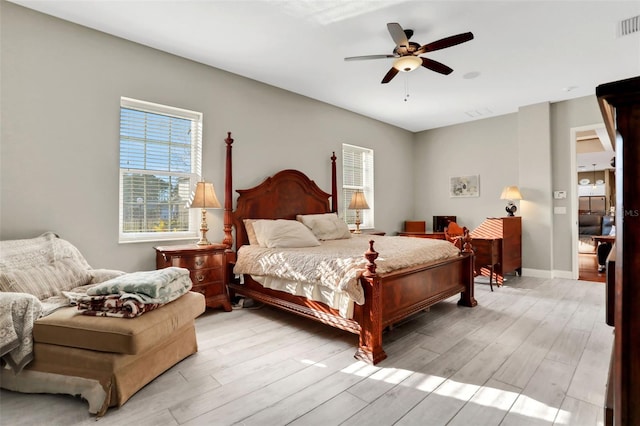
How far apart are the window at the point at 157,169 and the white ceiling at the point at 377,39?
2.44 feet

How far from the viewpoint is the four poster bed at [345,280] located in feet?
7.46

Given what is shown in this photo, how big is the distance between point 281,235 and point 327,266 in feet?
3.59

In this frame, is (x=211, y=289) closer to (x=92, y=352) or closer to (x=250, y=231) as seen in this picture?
(x=250, y=231)

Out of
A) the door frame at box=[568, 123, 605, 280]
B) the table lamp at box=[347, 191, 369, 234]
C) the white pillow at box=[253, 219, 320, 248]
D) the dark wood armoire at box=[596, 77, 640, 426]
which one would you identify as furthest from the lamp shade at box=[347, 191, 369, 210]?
the dark wood armoire at box=[596, 77, 640, 426]

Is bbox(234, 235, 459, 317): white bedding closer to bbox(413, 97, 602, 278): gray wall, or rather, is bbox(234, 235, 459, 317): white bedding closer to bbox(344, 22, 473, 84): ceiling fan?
bbox(344, 22, 473, 84): ceiling fan

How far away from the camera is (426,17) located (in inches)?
111

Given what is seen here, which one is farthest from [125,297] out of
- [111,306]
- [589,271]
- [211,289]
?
[589,271]

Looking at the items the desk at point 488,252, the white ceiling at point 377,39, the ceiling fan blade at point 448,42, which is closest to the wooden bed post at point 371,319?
the ceiling fan blade at point 448,42

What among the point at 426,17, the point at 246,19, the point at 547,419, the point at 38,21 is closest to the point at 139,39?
the point at 38,21

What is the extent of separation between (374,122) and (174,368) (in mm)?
5163

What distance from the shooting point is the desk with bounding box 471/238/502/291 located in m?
4.46

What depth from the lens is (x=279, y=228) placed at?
358 cm

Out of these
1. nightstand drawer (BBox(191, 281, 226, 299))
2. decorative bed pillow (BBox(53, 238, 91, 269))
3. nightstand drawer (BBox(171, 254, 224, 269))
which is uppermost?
decorative bed pillow (BBox(53, 238, 91, 269))

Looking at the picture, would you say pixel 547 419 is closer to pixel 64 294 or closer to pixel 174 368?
pixel 174 368
